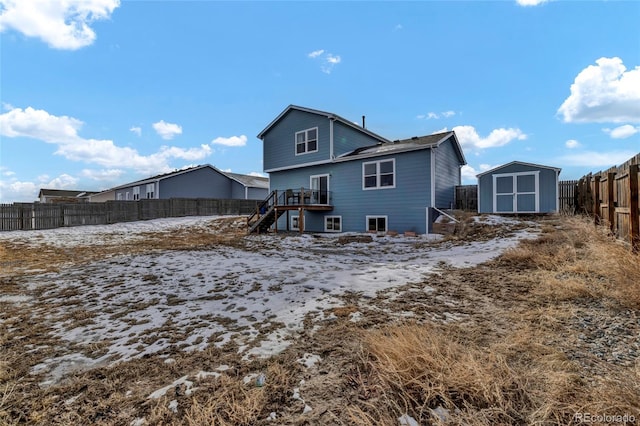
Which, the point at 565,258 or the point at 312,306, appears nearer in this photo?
the point at 312,306

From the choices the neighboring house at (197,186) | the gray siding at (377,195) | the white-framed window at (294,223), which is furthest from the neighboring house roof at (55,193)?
the gray siding at (377,195)

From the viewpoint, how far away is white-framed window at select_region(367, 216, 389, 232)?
46.3ft

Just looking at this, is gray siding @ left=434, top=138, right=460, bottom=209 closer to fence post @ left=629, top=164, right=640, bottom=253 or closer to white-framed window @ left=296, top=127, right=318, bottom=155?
white-framed window @ left=296, top=127, right=318, bottom=155

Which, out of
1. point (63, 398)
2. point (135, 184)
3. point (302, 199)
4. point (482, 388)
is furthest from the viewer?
point (135, 184)

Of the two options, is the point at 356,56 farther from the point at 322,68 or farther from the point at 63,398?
the point at 63,398

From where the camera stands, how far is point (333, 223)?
1622 centimetres

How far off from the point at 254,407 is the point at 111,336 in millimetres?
2342

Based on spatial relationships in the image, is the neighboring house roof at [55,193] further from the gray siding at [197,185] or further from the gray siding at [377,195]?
the gray siding at [377,195]

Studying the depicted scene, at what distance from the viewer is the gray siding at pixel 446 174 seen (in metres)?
13.5

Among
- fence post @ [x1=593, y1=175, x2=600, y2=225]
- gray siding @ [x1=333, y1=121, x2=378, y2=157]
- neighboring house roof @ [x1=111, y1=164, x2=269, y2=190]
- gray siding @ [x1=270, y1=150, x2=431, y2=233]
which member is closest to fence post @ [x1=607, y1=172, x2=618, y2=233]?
fence post @ [x1=593, y1=175, x2=600, y2=225]

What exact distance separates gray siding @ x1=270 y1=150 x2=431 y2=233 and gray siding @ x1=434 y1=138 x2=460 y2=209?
0.92 metres

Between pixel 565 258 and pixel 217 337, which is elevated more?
pixel 565 258

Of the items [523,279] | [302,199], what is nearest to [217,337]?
[523,279]

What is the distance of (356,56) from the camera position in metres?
13.8
